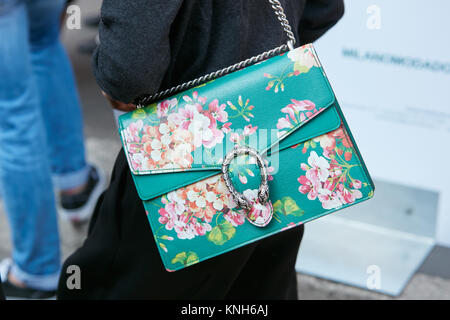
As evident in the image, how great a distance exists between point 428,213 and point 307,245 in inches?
17.6

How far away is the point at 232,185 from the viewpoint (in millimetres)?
1079

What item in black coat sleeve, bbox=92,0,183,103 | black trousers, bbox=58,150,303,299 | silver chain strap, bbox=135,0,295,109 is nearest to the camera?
black coat sleeve, bbox=92,0,183,103

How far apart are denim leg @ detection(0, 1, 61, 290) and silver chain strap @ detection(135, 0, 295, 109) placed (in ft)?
2.10

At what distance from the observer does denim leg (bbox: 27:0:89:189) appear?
188 cm

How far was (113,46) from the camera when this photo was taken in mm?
993

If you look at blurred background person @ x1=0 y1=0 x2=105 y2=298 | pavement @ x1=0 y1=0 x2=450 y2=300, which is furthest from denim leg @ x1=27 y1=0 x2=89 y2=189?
pavement @ x1=0 y1=0 x2=450 y2=300

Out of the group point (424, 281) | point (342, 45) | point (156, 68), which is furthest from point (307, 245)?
point (156, 68)

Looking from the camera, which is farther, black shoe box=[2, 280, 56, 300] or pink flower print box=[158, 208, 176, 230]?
black shoe box=[2, 280, 56, 300]

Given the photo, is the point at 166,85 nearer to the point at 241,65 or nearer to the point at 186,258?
the point at 241,65

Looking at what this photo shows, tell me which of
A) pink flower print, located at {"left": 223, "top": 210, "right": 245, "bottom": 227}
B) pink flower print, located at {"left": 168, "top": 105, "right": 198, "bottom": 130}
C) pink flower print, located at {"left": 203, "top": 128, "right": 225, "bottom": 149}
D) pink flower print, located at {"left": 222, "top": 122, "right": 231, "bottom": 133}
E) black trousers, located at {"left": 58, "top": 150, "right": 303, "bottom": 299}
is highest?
pink flower print, located at {"left": 168, "top": 105, "right": 198, "bottom": 130}

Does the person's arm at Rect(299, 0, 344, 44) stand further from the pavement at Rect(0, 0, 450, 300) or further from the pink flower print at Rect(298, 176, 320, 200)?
the pavement at Rect(0, 0, 450, 300)

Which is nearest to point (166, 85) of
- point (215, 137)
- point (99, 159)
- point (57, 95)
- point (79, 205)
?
point (215, 137)

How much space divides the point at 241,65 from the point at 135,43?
0.74 ft
